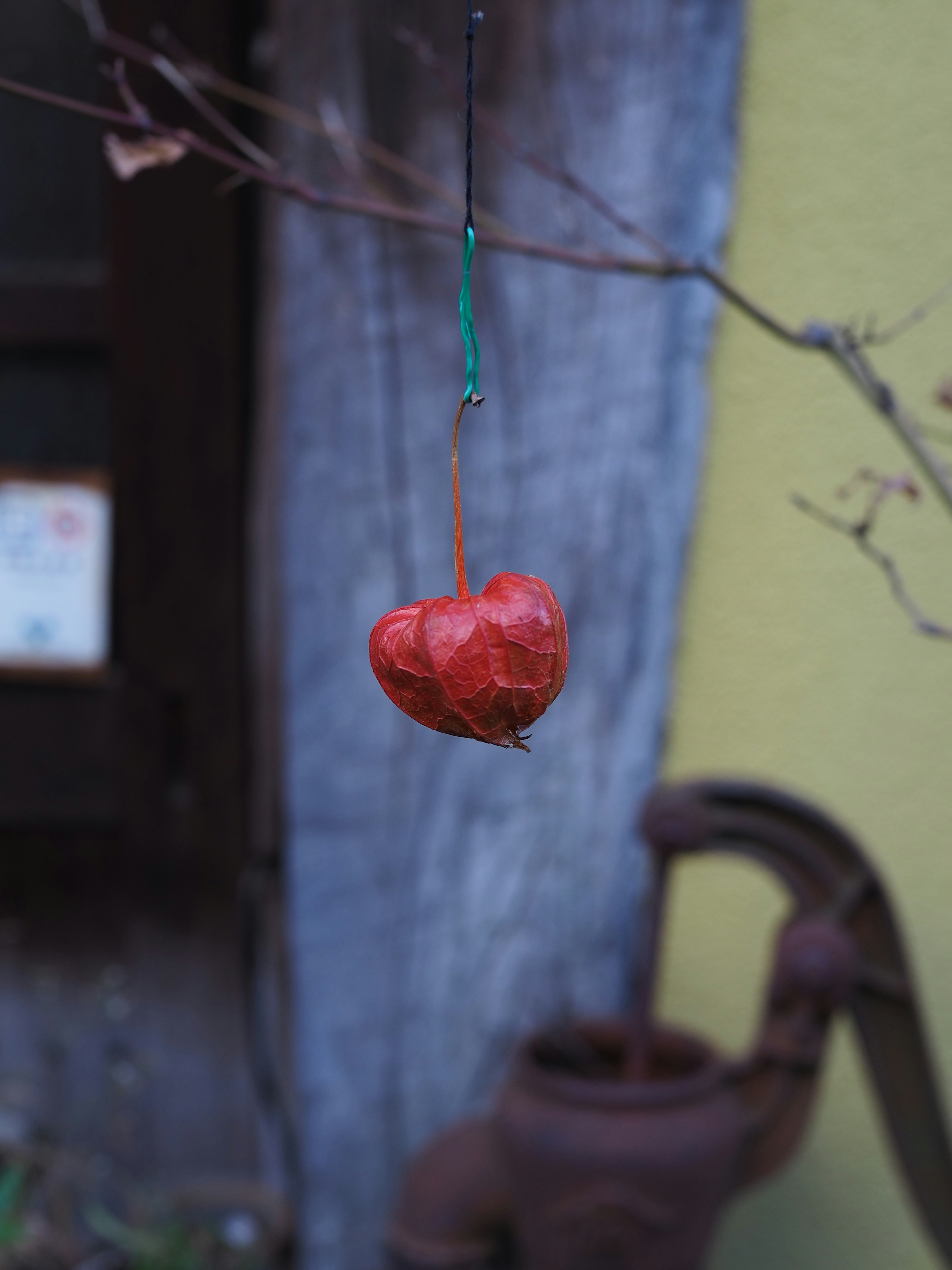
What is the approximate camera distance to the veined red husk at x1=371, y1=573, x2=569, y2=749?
520mm

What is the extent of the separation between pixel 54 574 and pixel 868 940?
40.3 inches

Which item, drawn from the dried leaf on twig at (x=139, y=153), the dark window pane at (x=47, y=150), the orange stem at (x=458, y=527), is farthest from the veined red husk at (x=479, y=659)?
the dark window pane at (x=47, y=150)

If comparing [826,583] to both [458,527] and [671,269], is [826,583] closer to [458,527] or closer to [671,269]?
[671,269]

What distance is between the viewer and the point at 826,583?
137 cm

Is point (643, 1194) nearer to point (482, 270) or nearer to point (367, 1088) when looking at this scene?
point (367, 1088)

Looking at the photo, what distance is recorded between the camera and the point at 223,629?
153 cm

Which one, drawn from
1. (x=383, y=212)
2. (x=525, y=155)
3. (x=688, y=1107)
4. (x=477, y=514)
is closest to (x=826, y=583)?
(x=477, y=514)

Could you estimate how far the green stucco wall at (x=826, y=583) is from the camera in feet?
4.28

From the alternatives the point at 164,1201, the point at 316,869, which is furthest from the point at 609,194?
the point at 164,1201

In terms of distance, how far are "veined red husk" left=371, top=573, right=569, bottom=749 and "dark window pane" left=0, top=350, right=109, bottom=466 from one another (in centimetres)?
110

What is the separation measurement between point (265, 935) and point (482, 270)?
0.86 m

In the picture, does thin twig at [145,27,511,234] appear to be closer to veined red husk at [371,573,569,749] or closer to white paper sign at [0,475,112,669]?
white paper sign at [0,475,112,669]

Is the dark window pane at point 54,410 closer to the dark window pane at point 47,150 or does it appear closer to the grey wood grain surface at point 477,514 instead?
the dark window pane at point 47,150

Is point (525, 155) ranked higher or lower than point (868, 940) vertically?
higher
